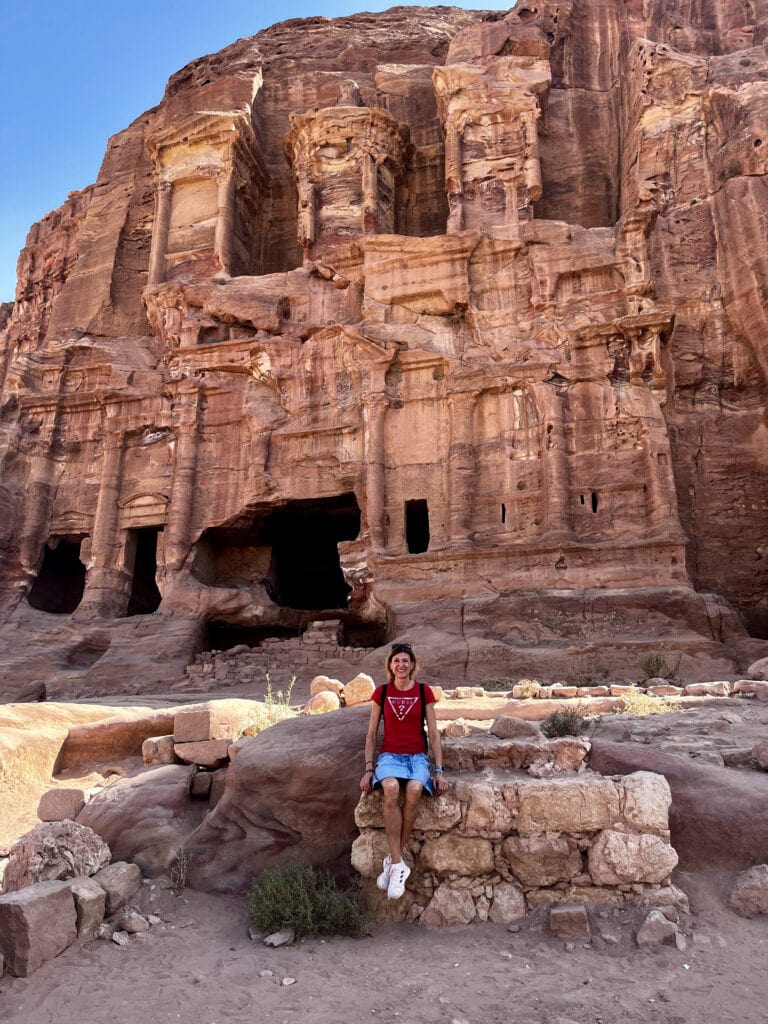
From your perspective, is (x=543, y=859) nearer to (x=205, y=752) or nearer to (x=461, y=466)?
(x=205, y=752)

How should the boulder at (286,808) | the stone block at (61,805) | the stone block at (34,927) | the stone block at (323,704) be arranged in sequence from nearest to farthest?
1. the stone block at (34,927)
2. the boulder at (286,808)
3. the stone block at (61,805)
4. the stone block at (323,704)

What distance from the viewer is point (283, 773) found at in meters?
6.06

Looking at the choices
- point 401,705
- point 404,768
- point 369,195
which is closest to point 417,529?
point 369,195

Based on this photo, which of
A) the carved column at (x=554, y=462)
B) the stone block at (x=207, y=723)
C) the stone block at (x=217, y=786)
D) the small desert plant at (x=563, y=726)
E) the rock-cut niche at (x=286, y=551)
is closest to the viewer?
the small desert plant at (x=563, y=726)

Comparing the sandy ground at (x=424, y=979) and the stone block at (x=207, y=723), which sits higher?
the stone block at (x=207, y=723)

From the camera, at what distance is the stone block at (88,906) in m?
5.02

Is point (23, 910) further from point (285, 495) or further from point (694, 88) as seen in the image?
point (694, 88)

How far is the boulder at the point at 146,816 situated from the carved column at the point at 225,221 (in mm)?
20924

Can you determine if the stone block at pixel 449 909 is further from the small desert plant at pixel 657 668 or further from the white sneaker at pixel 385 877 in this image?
the small desert plant at pixel 657 668

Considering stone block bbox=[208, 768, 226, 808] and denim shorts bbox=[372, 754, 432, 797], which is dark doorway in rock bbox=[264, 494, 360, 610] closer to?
stone block bbox=[208, 768, 226, 808]

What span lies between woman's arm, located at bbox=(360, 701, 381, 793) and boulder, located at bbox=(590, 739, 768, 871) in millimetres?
1694

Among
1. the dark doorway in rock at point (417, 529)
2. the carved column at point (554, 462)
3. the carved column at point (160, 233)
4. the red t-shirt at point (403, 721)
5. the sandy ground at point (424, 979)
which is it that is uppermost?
the carved column at point (160, 233)

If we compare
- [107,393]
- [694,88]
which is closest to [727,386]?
[694,88]

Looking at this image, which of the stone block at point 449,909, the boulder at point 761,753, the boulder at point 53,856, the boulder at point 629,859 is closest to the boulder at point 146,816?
the boulder at point 53,856
